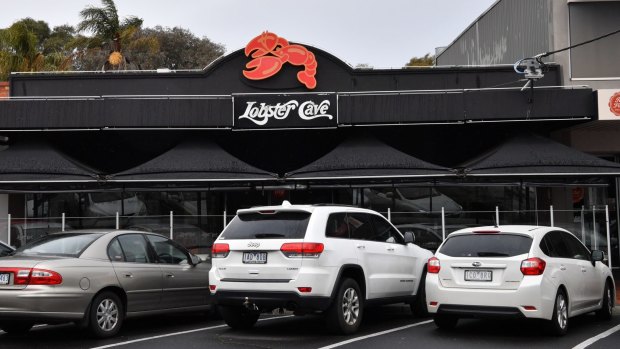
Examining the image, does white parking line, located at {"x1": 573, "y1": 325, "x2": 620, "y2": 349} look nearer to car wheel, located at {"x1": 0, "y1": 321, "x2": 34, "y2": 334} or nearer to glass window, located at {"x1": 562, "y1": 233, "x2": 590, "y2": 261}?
glass window, located at {"x1": 562, "y1": 233, "x2": 590, "y2": 261}

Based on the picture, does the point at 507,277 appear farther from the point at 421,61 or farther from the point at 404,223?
the point at 421,61

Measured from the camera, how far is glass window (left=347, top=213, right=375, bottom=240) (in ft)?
36.6

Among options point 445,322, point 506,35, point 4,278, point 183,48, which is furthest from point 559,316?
point 183,48

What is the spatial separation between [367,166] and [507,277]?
9.12 metres

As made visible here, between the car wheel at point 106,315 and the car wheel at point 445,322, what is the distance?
14.6ft

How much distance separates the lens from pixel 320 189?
21641 mm

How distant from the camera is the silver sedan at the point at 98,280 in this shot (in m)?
9.72

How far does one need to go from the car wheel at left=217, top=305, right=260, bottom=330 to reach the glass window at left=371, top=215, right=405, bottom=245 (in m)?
2.17

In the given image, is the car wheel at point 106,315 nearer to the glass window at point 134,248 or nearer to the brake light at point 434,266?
the glass window at point 134,248

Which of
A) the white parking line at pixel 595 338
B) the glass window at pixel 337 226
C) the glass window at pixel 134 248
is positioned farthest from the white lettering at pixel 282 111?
the white parking line at pixel 595 338

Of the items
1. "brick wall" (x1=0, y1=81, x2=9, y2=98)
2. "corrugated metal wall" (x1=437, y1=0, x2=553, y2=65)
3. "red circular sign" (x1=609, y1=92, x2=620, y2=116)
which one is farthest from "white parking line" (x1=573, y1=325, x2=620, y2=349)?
"brick wall" (x1=0, y1=81, x2=9, y2=98)

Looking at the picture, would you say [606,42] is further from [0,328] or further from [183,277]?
[0,328]

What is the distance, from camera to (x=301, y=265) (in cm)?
1013

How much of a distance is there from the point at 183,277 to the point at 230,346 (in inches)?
94.3
